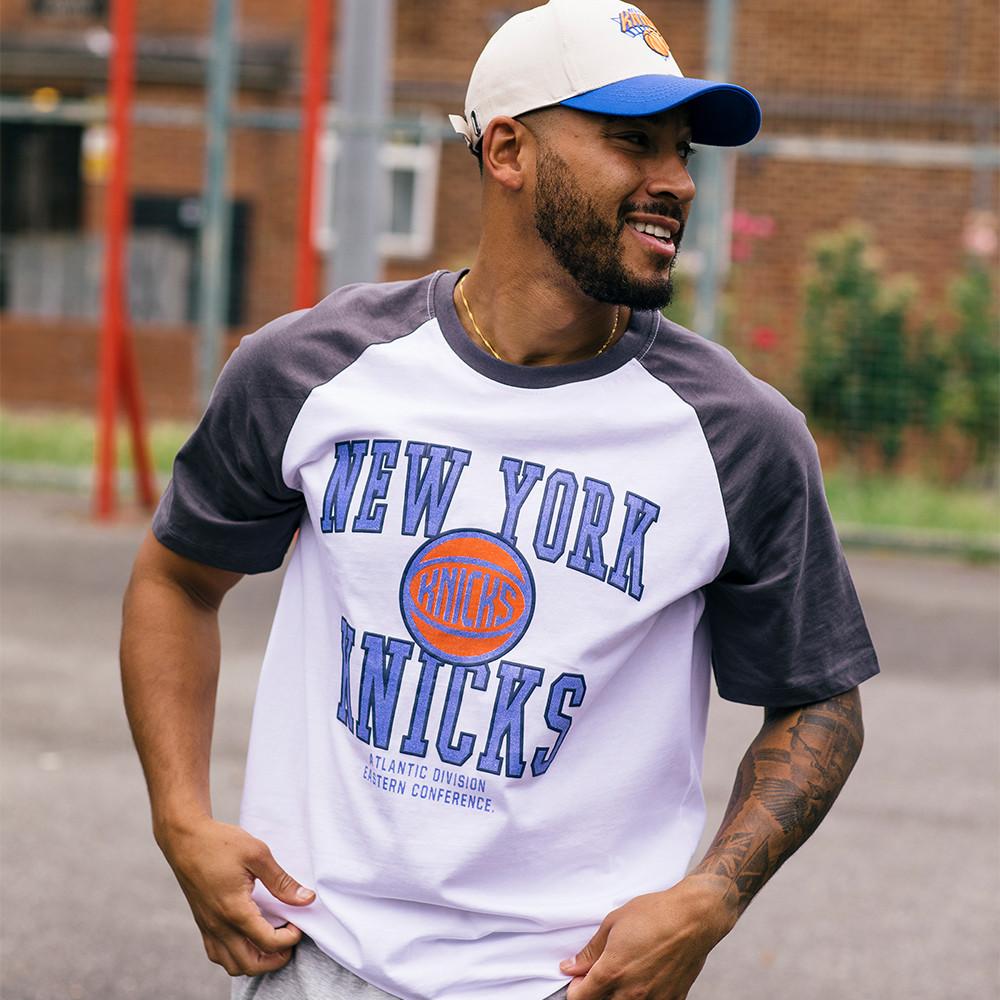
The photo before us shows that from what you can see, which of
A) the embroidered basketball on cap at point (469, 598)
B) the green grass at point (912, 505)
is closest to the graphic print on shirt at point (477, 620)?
the embroidered basketball on cap at point (469, 598)

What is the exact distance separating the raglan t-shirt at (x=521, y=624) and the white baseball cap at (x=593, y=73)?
0.88 feet

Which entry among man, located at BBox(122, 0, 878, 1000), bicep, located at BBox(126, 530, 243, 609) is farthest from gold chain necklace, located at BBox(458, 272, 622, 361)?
bicep, located at BBox(126, 530, 243, 609)

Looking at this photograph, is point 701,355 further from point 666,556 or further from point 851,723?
point 851,723

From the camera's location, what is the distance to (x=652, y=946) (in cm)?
214

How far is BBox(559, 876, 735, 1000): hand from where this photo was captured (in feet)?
7.02

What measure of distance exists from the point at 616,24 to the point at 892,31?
16.5m

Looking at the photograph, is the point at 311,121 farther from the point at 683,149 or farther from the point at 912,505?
the point at 683,149

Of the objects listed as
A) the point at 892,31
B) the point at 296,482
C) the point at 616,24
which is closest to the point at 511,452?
the point at 296,482

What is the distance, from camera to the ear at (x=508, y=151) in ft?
7.65

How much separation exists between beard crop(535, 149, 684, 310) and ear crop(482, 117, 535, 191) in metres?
0.03

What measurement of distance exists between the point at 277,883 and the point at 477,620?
0.40 metres

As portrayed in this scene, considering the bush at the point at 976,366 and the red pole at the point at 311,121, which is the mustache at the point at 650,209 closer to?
the red pole at the point at 311,121

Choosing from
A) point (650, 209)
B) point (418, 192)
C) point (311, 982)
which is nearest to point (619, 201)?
point (650, 209)

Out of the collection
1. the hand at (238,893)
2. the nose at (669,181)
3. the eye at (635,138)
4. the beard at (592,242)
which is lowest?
the hand at (238,893)
